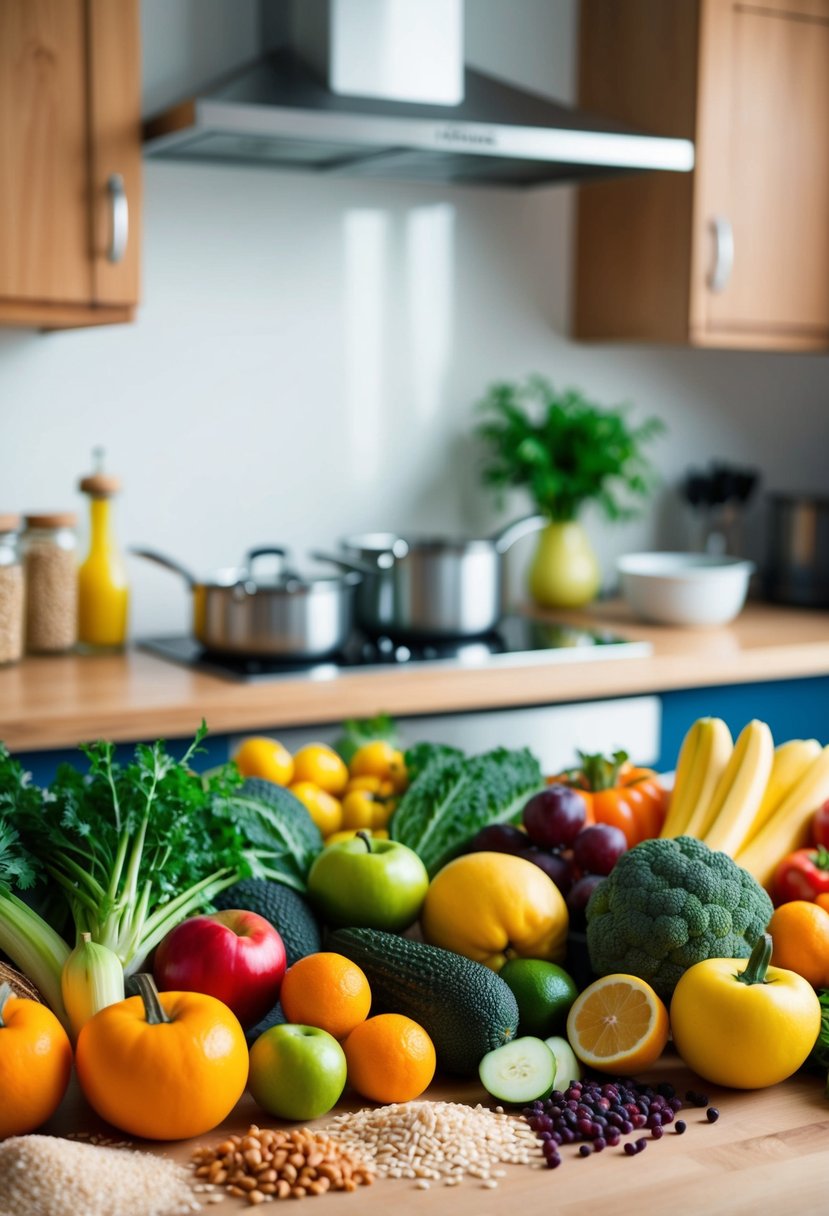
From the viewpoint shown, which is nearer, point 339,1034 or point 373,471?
point 339,1034

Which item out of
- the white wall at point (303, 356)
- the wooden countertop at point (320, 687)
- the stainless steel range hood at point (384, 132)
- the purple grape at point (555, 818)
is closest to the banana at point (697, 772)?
the purple grape at point (555, 818)

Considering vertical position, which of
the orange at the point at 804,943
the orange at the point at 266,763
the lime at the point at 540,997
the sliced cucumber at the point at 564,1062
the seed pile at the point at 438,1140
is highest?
the orange at the point at 266,763

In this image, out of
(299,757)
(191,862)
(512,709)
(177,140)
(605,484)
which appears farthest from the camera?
(605,484)

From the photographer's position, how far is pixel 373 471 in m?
3.20

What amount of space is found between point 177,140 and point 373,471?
973 millimetres

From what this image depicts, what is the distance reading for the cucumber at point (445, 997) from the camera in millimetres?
1062

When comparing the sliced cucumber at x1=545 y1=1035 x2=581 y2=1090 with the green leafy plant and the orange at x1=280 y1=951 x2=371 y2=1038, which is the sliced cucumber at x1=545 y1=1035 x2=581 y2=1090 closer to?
the orange at x1=280 y1=951 x2=371 y2=1038

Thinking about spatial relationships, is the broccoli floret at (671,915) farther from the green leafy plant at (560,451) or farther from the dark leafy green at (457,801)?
the green leafy plant at (560,451)

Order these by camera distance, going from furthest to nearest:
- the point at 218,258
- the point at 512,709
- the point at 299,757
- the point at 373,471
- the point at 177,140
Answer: the point at 373,471, the point at 218,258, the point at 512,709, the point at 177,140, the point at 299,757

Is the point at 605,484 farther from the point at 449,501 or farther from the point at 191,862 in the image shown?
the point at 191,862

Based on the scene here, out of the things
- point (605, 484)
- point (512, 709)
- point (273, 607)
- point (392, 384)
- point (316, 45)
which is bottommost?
point (512, 709)

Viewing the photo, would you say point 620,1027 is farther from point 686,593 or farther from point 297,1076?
point 686,593

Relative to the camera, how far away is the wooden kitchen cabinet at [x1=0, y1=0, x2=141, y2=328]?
92.2 inches

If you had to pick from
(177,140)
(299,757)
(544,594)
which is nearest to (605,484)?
(544,594)
